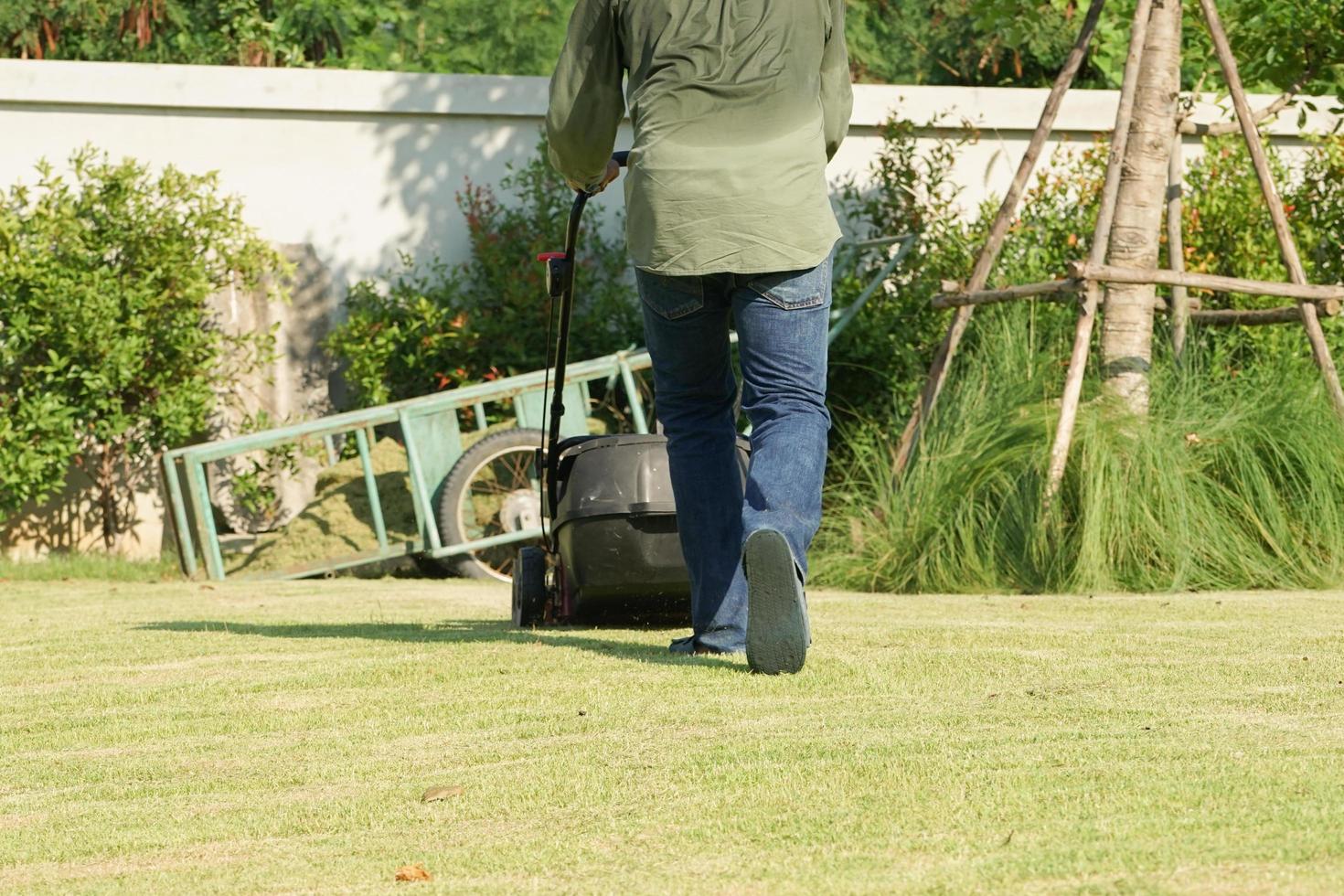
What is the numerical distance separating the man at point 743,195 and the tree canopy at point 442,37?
6528 mm

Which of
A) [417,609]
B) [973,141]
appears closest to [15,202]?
[417,609]

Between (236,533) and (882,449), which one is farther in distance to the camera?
(236,533)

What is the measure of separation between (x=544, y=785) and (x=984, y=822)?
69 centimetres

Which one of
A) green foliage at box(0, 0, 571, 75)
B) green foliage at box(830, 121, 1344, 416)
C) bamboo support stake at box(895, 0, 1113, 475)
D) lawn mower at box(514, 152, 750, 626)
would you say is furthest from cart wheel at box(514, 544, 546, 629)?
green foliage at box(0, 0, 571, 75)

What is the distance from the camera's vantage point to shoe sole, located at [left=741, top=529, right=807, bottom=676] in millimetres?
3340

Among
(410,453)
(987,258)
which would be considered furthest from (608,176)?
(410,453)

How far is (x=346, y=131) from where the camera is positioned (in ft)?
31.5

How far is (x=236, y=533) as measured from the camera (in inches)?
356

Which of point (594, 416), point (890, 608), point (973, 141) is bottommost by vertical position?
point (890, 608)

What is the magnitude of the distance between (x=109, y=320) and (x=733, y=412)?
17.3 feet

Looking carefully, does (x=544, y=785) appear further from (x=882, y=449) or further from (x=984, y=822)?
(x=882, y=449)

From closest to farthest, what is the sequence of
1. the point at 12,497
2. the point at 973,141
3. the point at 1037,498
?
the point at 1037,498
the point at 12,497
the point at 973,141

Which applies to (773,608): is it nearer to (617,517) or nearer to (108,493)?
(617,517)

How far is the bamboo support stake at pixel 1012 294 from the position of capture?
6723 mm
